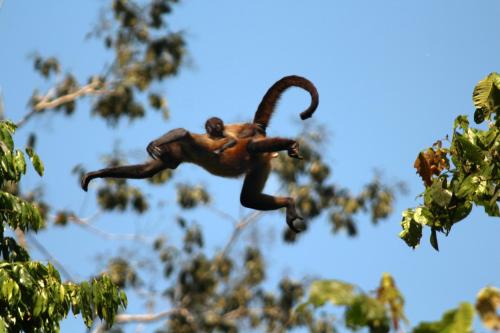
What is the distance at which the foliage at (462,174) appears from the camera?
4.34 metres

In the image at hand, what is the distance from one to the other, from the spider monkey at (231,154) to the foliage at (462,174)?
2.56m

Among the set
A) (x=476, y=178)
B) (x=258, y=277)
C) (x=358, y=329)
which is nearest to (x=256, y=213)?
(x=258, y=277)

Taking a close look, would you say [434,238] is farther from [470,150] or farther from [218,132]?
[218,132]

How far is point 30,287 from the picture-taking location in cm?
509

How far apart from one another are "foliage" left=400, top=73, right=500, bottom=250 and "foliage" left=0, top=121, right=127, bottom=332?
2.13 m

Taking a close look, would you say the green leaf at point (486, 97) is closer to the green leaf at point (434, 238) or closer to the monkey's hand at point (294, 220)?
the green leaf at point (434, 238)

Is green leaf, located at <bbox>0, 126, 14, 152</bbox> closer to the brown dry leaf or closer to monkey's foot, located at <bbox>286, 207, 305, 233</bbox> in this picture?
monkey's foot, located at <bbox>286, 207, 305, 233</bbox>

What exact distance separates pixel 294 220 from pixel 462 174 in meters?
2.87

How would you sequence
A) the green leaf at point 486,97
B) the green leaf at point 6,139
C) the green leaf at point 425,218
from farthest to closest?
the green leaf at point 6,139 → the green leaf at point 425,218 → the green leaf at point 486,97

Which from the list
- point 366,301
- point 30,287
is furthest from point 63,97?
point 366,301

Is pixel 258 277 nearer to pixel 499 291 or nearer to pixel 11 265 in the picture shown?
pixel 11 265

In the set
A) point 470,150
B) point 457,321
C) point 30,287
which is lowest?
point 457,321

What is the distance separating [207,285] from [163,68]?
18.0 feet

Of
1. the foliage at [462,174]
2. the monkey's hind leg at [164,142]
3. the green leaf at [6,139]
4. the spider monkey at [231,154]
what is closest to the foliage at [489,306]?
the foliage at [462,174]
